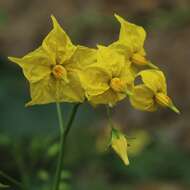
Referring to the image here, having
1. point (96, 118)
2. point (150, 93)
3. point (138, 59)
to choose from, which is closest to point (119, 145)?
point (150, 93)

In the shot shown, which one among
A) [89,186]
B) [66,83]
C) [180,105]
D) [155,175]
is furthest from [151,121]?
[66,83]

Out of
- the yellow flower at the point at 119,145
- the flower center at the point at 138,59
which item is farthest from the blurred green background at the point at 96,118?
the flower center at the point at 138,59

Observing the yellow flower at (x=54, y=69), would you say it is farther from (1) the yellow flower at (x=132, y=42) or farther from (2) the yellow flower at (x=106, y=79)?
(1) the yellow flower at (x=132, y=42)

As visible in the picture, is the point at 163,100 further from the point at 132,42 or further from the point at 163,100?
the point at 132,42

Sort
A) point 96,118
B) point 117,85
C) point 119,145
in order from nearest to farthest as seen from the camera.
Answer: point 117,85 < point 119,145 < point 96,118

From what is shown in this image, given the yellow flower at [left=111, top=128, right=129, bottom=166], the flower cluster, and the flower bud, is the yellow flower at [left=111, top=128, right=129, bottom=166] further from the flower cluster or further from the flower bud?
the flower bud

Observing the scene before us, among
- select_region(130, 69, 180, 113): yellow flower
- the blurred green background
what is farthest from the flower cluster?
the blurred green background
